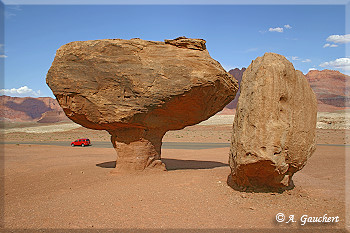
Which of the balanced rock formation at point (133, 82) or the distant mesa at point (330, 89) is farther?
the distant mesa at point (330, 89)

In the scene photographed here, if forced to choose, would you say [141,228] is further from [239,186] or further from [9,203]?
[9,203]

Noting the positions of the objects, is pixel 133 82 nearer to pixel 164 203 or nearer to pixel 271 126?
pixel 164 203

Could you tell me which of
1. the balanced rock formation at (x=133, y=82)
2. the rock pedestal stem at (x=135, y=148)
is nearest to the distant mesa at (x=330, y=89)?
the balanced rock formation at (x=133, y=82)

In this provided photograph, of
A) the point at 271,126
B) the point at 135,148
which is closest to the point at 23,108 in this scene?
the point at 135,148

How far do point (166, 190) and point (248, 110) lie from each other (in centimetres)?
322

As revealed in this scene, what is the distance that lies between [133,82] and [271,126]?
4970 millimetres

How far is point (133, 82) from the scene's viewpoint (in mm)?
9477

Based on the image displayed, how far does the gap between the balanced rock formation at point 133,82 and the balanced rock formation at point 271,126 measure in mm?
2493

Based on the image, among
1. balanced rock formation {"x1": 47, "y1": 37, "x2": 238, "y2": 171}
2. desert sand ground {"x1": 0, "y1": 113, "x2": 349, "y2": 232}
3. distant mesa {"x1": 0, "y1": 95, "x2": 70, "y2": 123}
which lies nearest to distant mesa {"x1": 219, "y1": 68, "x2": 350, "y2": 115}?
distant mesa {"x1": 0, "y1": 95, "x2": 70, "y2": 123}

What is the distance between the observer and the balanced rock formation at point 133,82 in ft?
31.0

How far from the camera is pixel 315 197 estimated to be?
23.7 feet

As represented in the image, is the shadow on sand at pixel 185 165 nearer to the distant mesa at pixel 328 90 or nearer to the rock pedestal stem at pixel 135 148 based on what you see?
the rock pedestal stem at pixel 135 148

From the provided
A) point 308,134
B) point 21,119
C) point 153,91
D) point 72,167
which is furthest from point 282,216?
point 21,119

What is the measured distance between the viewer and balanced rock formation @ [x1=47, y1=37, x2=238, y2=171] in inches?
372
